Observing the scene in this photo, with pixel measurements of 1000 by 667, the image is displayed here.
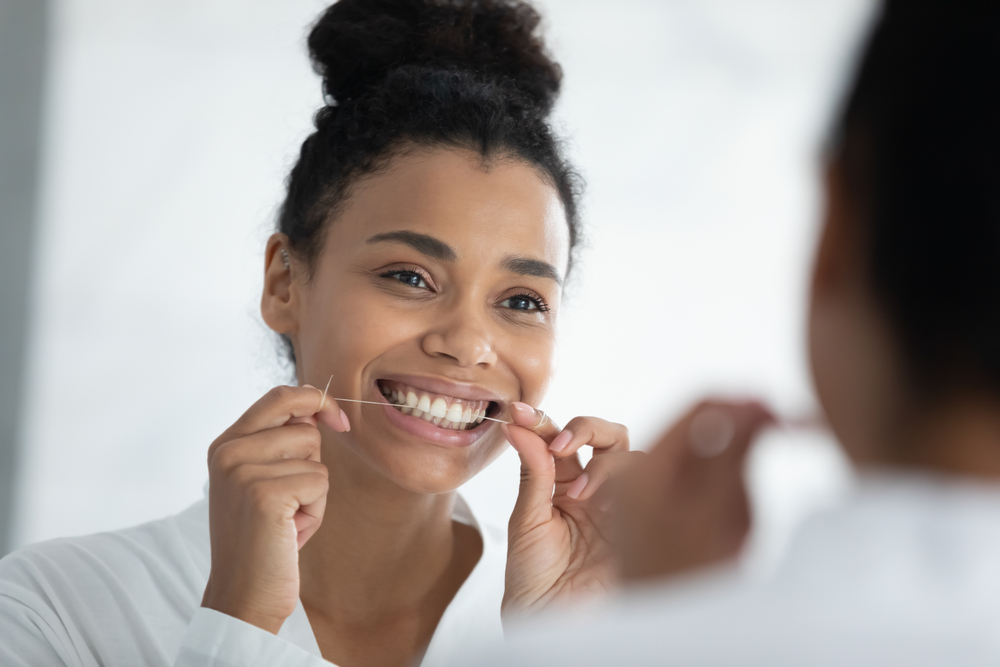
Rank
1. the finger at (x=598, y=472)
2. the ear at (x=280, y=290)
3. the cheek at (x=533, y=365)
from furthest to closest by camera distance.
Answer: the ear at (x=280, y=290) < the cheek at (x=533, y=365) < the finger at (x=598, y=472)

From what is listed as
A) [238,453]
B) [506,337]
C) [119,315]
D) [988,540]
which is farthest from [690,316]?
[988,540]

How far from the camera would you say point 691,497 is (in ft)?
2.45

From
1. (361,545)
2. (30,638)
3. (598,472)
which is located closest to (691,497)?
(598,472)

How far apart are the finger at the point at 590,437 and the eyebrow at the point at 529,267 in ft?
0.91

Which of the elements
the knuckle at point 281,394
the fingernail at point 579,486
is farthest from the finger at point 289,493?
the fingernail at point 579,486

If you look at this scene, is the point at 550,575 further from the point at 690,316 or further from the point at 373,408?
the point at 690,316

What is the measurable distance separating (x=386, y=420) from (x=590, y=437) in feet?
1.20

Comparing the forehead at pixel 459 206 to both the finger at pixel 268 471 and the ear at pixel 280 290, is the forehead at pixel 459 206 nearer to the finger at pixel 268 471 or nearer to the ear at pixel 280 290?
the ear at pixel 280 290

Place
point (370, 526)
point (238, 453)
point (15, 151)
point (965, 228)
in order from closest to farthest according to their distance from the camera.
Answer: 1. point (965, 228)
2. point (238, 453)
3. point (370, 526)
4. point (15, 151)

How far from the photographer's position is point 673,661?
53 centimetres

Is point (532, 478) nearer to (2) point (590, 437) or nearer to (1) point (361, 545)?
(2) point (590, 437)

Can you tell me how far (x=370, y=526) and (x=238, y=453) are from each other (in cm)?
46

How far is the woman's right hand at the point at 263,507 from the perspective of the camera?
1179 millimetres

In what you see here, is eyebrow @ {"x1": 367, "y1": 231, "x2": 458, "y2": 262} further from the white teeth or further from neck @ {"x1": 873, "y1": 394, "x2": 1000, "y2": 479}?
neck @ {"x1": 873, "y1": 394, "x2": 1000, "y2": 479}
